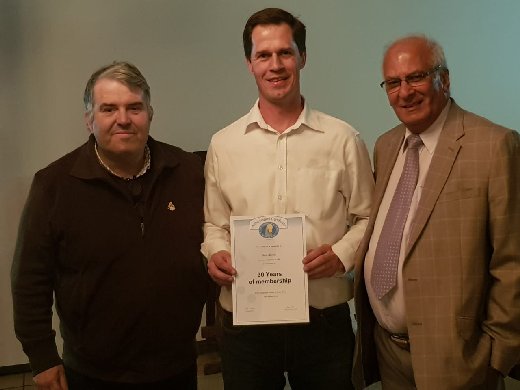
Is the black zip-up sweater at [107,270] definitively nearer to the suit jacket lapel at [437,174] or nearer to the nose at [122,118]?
the nose at [122,118]

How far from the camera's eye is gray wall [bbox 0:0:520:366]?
10.1ft

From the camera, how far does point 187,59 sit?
3.26 m

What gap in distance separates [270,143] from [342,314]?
606mm

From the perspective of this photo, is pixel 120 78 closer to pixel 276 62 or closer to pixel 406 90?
pixel 276 62

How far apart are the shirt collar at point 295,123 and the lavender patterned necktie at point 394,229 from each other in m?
0.31

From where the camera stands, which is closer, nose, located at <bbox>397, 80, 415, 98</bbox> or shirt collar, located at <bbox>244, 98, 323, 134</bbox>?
nose, located at <bbox>397, 80, 415, 98</bbox>

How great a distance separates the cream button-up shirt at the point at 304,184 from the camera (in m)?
1.73

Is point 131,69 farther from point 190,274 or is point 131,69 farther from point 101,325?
point 101,325

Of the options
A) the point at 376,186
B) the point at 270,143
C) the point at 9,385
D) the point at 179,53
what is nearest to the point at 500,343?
the point at 376,186

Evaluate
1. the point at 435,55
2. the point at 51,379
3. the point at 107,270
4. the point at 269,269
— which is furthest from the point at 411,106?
the point at 51,379

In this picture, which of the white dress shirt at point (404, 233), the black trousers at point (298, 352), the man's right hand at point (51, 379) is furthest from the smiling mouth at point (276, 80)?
the man's right hand at point (51, 379)

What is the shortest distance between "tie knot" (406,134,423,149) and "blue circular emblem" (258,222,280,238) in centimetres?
48

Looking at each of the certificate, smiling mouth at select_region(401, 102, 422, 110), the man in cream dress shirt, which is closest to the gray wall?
the man in cream dress shirt

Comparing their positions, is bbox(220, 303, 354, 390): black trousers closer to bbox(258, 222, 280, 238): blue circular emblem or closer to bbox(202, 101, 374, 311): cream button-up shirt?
bbox(202, 101, 374, 311): cream button-up shirt
